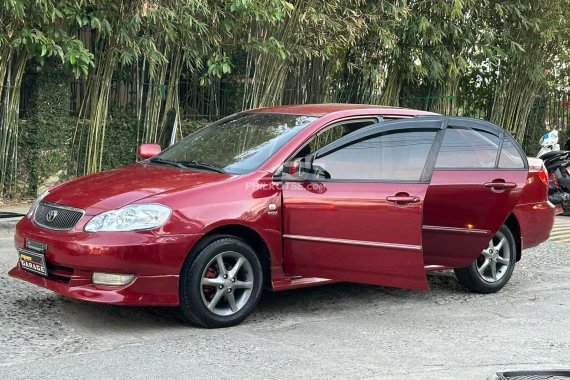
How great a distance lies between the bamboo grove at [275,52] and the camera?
9.92m

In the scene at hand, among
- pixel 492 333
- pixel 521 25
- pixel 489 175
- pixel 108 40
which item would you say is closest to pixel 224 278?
pixel 492 333

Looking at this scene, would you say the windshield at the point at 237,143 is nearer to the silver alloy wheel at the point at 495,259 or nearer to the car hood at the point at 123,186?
the car hood at the point at 123,186

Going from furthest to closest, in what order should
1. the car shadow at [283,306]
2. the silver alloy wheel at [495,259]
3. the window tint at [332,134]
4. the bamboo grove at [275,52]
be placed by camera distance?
the bamboo grove at [275,52] < the silver alloy wheel at [495,259] < the window tint at [332,134] < the car shadow at [283,306]

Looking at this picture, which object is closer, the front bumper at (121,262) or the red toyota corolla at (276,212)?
Answer: the front bumper at (121,262)

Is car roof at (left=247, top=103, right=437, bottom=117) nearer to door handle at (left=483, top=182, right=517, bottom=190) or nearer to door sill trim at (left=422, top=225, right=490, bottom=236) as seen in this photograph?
door handle at (left=483, top=182, right=517, bottom=190)

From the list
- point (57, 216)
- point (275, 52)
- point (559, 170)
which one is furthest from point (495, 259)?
point (559, 170)

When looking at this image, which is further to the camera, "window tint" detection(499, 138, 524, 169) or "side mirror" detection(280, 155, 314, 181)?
"window tint" detection(499, 138, 524, 169)

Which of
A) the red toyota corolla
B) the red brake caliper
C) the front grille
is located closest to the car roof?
the red toyota corolla

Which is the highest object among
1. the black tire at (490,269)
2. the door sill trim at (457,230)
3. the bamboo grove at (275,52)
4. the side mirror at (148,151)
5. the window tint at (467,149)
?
the bamboo grove at (275,52)

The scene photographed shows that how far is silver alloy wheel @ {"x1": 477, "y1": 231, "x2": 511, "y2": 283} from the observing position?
691 centimetres

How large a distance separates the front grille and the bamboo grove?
376 cm

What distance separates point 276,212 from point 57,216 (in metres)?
1.50

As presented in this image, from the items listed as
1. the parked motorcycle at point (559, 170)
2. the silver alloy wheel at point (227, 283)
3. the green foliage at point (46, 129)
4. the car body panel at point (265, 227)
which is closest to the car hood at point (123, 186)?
the car body panel at point (265, 227)

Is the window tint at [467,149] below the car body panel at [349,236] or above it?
above
